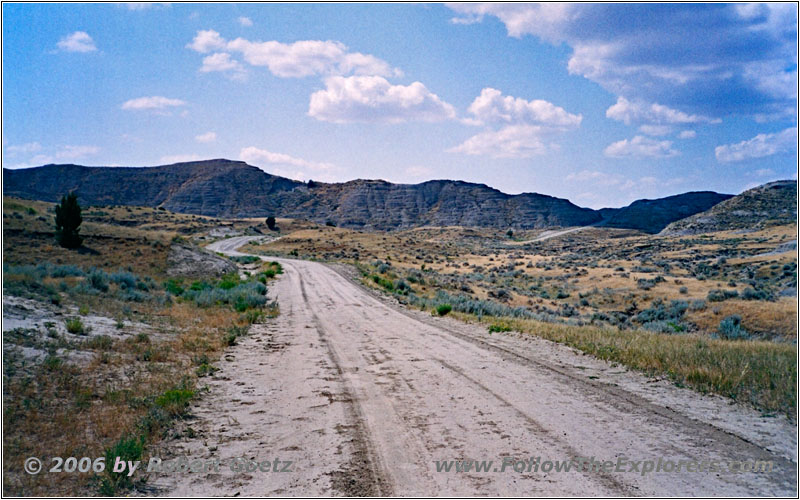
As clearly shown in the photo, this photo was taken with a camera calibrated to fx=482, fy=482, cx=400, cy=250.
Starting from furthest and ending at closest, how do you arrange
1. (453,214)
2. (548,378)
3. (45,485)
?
(453,214)
(548,378)
(45,485)

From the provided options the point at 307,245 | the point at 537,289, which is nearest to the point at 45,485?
the point at 537,289

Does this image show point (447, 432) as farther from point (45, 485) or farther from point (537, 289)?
point (537, 289)

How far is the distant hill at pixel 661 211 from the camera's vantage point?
150m

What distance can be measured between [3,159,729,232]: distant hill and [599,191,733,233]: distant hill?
324mm

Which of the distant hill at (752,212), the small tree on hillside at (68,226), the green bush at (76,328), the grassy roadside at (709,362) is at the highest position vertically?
the distant hill at (752,212)

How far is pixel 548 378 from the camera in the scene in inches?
365

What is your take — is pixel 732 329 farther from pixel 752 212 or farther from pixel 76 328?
pixel 752 212

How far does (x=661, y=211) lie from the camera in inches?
6580

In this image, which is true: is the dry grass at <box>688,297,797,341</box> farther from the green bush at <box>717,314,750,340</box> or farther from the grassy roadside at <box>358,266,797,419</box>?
the grassy roadside at <box>358,266,797,419</box>

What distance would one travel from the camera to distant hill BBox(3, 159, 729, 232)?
155375mm

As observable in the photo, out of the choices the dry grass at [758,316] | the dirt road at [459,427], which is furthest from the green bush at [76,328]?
the dry grass at [758,316]

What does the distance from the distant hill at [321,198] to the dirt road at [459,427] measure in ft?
461

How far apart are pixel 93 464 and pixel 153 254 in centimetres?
3411

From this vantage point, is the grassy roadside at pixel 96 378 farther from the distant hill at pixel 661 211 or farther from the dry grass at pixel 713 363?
the distant hill at pixel 661 211
